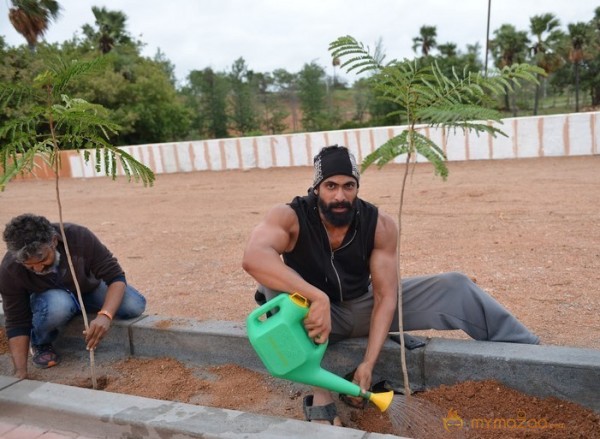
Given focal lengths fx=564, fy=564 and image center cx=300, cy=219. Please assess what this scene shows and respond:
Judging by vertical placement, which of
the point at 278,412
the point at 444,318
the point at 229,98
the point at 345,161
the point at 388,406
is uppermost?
the point at 229,98

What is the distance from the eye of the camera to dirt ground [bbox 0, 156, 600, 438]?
2.62 metres

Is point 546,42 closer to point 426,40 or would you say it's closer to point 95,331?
point 426,40

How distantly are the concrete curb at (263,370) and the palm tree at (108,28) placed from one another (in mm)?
32370

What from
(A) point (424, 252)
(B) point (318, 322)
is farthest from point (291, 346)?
(A) point (424, 252)

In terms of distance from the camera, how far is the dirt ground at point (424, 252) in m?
2.62

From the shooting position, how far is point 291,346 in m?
2.30

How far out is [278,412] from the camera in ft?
9.32

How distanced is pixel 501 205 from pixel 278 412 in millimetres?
5966

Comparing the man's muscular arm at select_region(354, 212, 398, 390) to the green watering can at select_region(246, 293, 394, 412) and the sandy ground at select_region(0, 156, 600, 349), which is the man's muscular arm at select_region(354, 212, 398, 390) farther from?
the sandy ground at select_region(0, 156, 600, 349)

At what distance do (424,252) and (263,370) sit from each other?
3.04 meters

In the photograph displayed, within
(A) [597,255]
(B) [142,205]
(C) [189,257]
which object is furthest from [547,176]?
(B) [142,205]

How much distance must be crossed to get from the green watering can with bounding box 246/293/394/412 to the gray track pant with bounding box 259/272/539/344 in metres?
0.47

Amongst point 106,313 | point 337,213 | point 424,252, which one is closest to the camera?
point 337,213

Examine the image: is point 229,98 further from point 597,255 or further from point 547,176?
point 597,255
